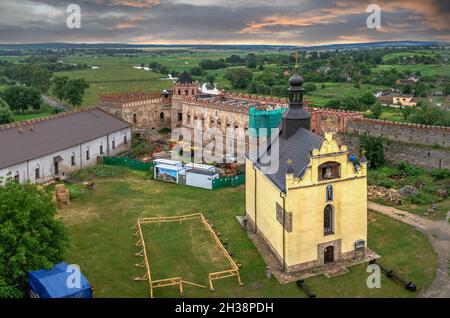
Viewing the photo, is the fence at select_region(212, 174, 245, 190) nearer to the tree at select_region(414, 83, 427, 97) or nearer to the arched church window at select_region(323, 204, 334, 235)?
the arched church window at select_region(323, 204, 334, 235)

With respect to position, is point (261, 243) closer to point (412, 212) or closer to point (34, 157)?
point (412, 212)

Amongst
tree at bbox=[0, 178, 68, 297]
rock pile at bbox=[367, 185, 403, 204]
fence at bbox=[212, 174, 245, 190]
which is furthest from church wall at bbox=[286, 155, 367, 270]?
fence at bbox=[212, 174, 245, 190]

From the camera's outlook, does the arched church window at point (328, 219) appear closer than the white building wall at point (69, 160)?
Yes

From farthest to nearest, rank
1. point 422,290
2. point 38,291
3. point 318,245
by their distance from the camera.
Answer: point 318,245 < point 422,290 < point 38,291

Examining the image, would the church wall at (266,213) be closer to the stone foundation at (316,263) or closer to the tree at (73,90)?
the stone foundation at (316,263)

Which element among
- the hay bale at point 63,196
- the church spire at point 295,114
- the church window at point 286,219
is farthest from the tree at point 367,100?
the church window at point 286,219

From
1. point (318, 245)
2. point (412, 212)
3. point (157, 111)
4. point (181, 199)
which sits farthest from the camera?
point (157, 111)

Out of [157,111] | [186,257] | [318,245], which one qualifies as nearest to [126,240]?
[186,257]

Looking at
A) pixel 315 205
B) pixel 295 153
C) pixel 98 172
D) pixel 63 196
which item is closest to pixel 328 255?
pixel 315 205
